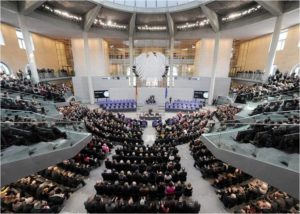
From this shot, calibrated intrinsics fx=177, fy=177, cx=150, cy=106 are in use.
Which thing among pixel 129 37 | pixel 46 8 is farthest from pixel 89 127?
pixel 129 37

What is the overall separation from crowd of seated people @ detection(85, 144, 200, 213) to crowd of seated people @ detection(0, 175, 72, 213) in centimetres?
138

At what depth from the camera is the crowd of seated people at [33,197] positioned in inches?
260

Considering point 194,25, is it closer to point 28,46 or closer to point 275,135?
point 28,46

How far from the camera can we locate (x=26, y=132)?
6711 millimetres

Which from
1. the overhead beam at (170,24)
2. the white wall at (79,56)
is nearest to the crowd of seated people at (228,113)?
the overhead beam at (170,24)

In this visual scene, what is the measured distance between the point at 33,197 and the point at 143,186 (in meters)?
4.67

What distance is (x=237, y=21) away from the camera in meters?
20.6

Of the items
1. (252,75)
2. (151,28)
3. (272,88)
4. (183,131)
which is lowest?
(183,131)

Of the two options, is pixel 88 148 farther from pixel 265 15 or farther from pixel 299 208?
pixel 265 15

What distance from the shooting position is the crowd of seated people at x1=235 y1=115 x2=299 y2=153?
5207 mm

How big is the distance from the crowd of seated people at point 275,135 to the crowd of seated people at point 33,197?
25.2 ft

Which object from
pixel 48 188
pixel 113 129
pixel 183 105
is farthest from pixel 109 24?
pixel 48 188

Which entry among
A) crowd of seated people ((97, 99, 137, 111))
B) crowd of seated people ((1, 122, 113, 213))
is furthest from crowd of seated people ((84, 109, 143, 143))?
crowd of seated people ((97, 99, 137, 111))

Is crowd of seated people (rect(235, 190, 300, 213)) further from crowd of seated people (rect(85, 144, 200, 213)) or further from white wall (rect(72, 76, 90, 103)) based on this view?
white wall (rect(72, 76, 90, 103))
